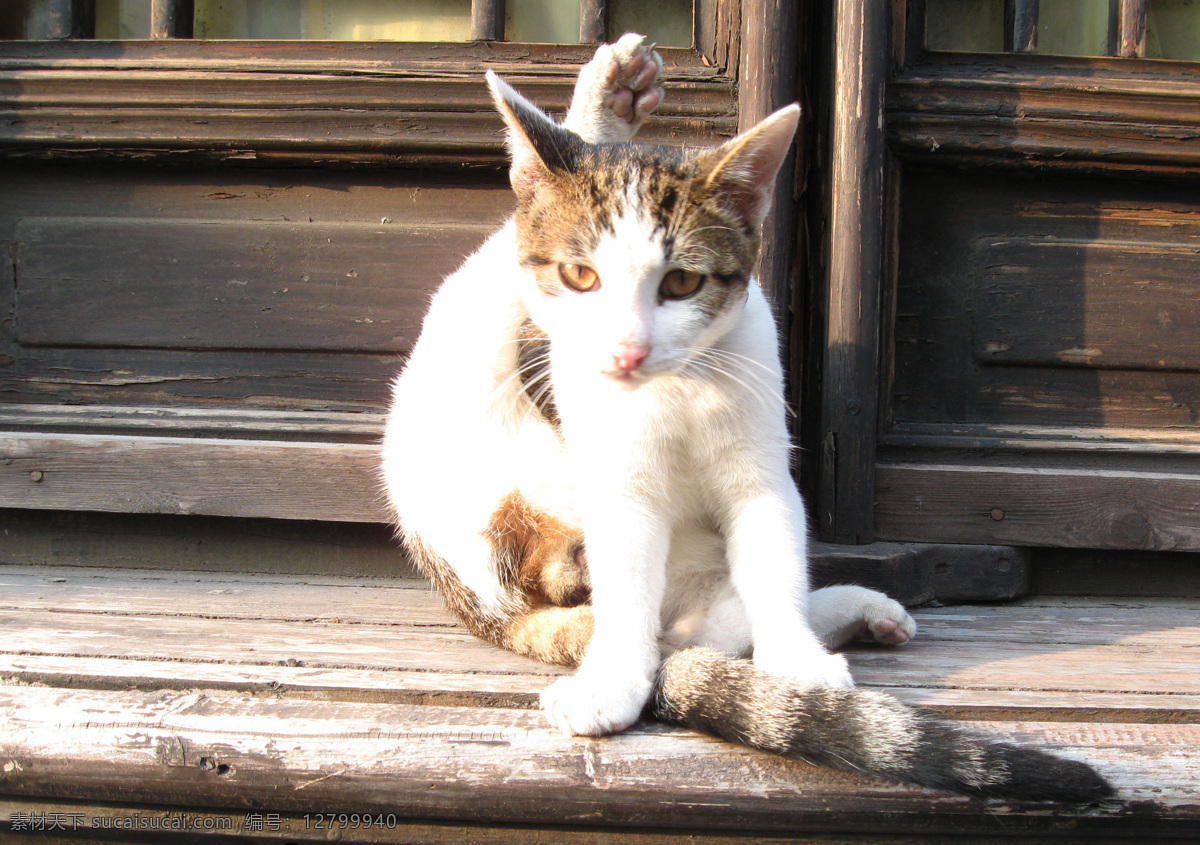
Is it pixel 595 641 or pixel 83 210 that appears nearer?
pixel 595 641

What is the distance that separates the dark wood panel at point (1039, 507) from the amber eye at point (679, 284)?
1279mm

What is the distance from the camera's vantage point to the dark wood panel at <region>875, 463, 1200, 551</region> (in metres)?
2.49

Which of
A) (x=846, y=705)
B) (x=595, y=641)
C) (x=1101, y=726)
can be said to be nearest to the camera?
(x=846, y=705)

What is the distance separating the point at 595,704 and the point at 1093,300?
2245 millimetres

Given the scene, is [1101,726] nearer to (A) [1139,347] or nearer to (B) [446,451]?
(B) [446,451]

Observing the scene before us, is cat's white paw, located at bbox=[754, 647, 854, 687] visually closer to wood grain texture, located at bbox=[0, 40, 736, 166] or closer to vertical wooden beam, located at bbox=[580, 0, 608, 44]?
wood grain texture, located at bbox=[0, 40, 736, 166]

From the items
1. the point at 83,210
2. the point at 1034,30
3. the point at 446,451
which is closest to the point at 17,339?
the point at 83,210

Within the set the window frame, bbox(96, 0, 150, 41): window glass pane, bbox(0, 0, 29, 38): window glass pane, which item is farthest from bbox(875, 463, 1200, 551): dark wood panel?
bbox(0, 0, 29, 38): window glass pane

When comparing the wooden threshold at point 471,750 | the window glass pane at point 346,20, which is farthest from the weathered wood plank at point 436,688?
the window glass pane at point 346,20

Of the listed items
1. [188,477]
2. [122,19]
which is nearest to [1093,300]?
[188,477]

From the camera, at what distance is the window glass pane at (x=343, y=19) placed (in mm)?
2801

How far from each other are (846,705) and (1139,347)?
6.69 ft

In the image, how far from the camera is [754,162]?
1.59 m

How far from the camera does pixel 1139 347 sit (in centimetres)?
264
